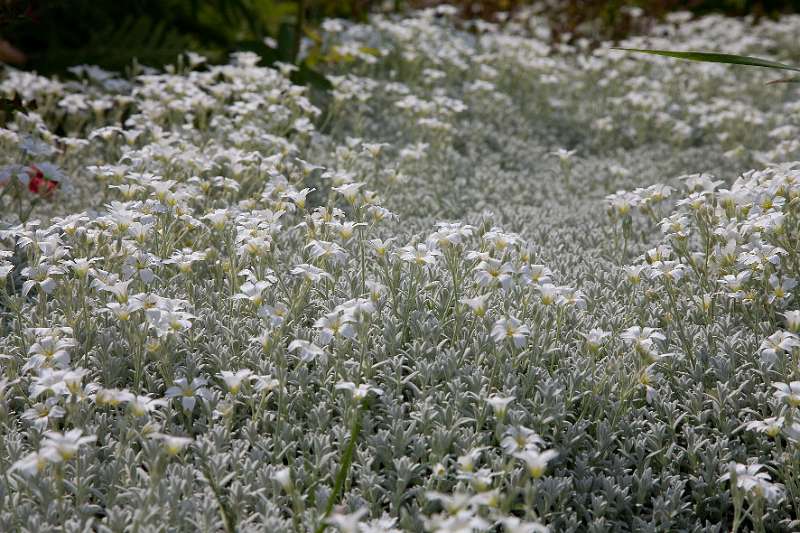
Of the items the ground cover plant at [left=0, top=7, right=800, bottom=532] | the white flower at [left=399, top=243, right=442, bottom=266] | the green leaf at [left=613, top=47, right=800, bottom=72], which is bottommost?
the ground cover plant at [left=0, top=7, right=800, bottom=532]

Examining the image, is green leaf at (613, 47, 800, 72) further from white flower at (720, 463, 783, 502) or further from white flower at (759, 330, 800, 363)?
white flower at (720, 463, 783, 502)

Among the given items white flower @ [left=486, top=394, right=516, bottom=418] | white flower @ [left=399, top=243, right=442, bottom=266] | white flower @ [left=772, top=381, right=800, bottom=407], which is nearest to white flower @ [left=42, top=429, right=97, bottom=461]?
white flower @ [left=486, top=394, right=516, bottom=418]

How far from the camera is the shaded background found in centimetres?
553

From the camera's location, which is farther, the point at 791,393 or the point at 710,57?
the point at 710,57

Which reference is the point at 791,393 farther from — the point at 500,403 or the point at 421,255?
the point at 421,255

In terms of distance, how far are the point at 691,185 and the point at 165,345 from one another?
219 centimetres

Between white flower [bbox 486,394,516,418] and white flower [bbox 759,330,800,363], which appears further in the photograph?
white flower [bbox 759,330,800,363]

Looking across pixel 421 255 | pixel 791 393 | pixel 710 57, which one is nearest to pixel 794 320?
pixel 791 393

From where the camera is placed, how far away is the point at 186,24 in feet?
22.4

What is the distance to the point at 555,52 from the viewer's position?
8.11 meters

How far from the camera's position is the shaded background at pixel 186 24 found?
5.53m

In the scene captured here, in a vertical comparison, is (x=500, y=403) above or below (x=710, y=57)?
below

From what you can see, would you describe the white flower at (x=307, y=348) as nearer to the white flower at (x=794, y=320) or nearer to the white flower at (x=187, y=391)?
the white flower at (x=187, y=391)

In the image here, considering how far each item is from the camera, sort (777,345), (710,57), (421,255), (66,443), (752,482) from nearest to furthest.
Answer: (66,443), (752,482), (777,345), (421,255), (710,57)
